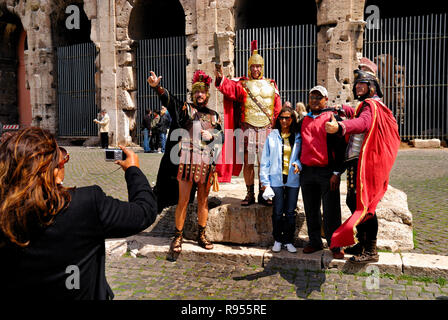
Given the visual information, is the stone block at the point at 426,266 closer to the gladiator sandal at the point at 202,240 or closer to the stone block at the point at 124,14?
the gladiator sandal at the point at 202,240

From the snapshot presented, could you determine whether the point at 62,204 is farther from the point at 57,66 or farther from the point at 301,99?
the point at 57,66

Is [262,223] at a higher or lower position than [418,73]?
lower

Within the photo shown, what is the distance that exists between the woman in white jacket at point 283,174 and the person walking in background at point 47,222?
246 cm

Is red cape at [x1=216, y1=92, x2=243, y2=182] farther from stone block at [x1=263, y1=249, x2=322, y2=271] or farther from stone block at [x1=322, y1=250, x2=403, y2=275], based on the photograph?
stone block at [x1=322, y1=250, x2=403, y2=275]

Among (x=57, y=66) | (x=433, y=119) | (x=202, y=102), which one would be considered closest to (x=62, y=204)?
(x=202, y=102)

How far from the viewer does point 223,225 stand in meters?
4.44

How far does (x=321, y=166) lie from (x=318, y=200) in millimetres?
375

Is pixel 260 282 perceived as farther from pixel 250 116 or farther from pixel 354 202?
pixel 250 116

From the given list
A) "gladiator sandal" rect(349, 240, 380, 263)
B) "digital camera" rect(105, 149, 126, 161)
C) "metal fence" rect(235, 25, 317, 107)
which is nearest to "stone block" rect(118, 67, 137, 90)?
"metal fence" rect(235, 25, 317, 107)

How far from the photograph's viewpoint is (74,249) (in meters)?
1.59

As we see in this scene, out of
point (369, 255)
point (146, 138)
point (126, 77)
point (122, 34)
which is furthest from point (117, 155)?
point (122, 34)

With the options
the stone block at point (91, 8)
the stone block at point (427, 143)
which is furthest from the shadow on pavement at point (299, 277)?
the stone block at point (91, 8)

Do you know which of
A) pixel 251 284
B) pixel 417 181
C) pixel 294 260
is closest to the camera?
pixel 251 284

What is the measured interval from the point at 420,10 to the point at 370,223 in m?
16.1
